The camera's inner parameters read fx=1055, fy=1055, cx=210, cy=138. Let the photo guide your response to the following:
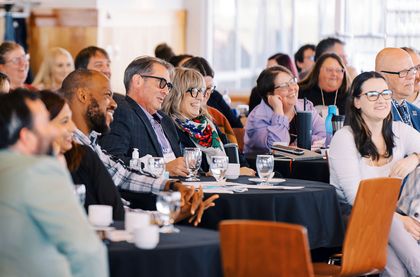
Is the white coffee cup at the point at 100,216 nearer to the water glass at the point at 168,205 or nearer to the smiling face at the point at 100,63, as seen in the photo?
the water glass at the point at 168,205

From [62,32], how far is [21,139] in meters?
8.86

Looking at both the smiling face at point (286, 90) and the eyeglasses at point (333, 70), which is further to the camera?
the eyeglasses at point (333, 70)

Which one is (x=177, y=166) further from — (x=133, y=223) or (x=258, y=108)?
(x=258, y=108)

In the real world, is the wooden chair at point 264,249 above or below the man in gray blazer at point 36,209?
A: below

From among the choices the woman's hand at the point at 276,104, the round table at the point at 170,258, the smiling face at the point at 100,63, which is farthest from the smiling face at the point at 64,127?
the smiling face at the point at 100,63

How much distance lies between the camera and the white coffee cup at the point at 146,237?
3.59 metres

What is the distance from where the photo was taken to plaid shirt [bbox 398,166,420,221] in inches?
223

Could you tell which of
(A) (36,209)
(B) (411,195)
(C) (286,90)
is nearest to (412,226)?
(B) (411,195)

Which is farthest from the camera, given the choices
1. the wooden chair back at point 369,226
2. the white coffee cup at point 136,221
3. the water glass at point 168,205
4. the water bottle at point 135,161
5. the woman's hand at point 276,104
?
the woman's hand at point 276,104

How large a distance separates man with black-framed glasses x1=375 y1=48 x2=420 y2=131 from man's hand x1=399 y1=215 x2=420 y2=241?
58.2 inches

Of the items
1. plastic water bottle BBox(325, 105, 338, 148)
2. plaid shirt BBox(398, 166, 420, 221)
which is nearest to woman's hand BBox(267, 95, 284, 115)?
plastic water bottle BBox(325, 105, 338, 148)

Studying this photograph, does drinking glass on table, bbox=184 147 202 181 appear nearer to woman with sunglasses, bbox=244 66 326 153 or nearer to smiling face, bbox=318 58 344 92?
woman with sunglasses, bbox=244 66 326 153

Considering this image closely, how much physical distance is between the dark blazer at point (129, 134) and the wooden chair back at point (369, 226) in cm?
143

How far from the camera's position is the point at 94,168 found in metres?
4.59
